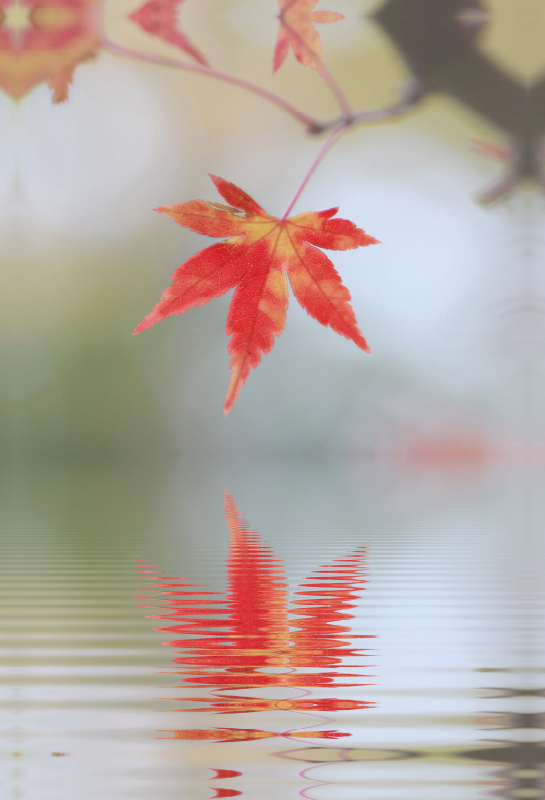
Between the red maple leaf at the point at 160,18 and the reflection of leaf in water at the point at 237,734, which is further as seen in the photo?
the red maple leaf at the point at 160,18

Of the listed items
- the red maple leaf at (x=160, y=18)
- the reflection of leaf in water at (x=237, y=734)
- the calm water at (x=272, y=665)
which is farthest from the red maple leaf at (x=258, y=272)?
the red maple leaf at (x=160, y=18)

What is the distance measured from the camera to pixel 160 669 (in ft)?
0.54

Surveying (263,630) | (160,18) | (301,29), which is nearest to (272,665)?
(263,630)

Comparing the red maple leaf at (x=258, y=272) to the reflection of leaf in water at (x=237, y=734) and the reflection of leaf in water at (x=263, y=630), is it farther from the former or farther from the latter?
the reflection of leaf in water at (x=237, y=734)

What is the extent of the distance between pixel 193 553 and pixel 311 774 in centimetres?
19

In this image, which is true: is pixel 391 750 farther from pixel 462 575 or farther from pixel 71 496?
pixel 71 496

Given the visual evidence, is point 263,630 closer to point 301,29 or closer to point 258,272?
point 258,272

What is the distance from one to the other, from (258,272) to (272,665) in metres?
0.27

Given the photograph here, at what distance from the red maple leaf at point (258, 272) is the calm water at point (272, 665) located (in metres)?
0.10

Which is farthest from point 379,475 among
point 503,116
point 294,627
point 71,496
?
point 294,627

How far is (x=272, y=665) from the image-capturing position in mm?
167

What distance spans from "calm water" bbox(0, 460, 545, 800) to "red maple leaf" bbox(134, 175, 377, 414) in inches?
3.9

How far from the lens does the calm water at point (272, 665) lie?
12 cm

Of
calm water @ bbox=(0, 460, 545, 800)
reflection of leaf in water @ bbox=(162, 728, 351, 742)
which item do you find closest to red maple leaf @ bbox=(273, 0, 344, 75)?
calm water @ bbox=(0, 460, 545, 800)
